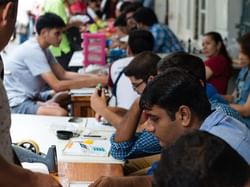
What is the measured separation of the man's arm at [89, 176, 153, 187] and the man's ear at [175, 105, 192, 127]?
10.7 inches

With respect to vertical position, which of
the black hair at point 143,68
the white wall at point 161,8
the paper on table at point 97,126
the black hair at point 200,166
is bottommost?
the white wall at point 161,8

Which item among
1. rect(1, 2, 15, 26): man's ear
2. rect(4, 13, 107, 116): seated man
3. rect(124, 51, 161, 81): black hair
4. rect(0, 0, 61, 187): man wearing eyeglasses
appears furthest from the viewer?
rect(4, 13, 107, 116): seated man

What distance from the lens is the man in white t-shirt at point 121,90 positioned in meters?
3.56

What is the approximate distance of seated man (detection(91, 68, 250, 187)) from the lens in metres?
2.15

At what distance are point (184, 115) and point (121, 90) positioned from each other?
1915mm

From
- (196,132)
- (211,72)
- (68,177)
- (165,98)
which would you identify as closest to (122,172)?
(68,177)

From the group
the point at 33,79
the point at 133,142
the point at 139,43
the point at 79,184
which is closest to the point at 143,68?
the point at 133,142

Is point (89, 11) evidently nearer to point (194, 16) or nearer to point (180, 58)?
point (194, 16)

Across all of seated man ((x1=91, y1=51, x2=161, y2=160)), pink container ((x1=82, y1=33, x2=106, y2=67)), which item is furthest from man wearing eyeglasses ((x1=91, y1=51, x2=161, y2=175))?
pink container ((x1=82, y1=33, x2=106, y2=67))

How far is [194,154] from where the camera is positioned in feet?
4.29

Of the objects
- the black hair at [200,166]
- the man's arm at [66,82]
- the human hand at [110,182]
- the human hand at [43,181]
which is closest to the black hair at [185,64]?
the human hand at [110,182]

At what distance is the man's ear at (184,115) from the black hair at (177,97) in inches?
0.5

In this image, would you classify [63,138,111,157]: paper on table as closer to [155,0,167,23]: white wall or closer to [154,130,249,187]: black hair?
[154,130,249,187]: black hair

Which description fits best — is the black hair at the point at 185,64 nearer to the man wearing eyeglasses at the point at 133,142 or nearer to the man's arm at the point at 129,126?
the man wearing eyeglasses at the point at 133,142
